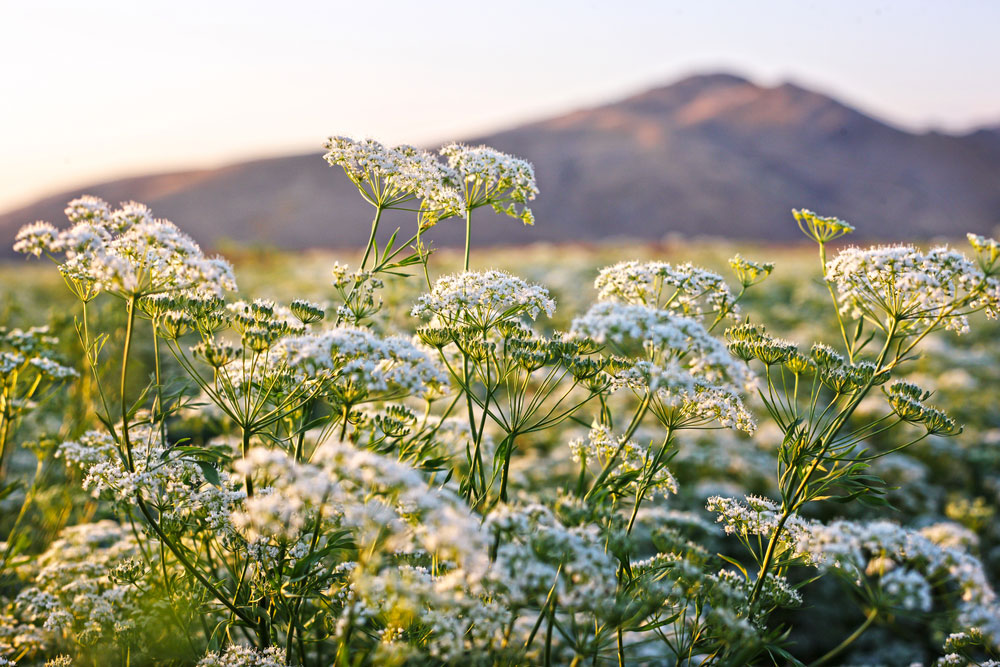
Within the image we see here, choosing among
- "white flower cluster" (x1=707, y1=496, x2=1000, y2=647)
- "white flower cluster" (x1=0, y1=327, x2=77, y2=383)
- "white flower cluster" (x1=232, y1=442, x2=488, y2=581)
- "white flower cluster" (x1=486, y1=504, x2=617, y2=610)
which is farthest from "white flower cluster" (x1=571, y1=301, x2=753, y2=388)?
"white flower cluster" (x1=0, y1=327, x2=77, y2=383)

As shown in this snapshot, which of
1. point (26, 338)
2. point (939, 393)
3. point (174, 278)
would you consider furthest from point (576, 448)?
point (939, 393)

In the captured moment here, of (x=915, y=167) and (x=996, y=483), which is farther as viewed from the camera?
(x=915, y=167)

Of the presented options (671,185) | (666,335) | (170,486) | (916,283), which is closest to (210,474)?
(170,486)

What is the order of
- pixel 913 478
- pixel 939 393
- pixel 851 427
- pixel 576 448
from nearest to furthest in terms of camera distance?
1. pixel 576 448
2. pixel 913 478
3. pixel 851 427
4. pixel 939 393

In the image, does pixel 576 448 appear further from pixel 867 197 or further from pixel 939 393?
pixel 867 197

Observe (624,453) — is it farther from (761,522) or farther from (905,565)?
(905,565)

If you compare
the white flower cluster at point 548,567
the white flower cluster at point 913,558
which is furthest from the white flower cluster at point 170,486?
the white flower cluster at point 913,558

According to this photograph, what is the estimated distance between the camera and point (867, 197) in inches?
4926

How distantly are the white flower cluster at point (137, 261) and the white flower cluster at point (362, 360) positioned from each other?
2.23 ft

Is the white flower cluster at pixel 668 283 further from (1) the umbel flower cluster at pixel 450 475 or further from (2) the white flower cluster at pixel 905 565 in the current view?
(2) the white flower cluster at pixel 905 565

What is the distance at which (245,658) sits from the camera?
3.22m

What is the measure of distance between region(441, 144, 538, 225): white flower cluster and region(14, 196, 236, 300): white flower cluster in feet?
5.56

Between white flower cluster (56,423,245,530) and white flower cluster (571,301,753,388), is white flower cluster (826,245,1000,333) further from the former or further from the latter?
white flower cluster (56,423,245,530)

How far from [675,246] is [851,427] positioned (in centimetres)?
3128
